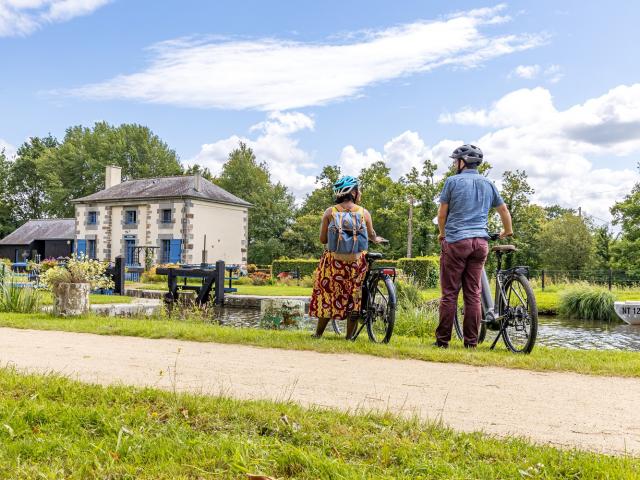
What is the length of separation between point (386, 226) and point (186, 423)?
4358 cm

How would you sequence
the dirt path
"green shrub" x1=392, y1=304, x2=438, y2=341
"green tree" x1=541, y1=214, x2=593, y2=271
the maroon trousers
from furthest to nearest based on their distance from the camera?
1. "green tree" x1=541, y1=214, x2=593, y2=271
2. "green shrub" x1=392, y1=304, x2=438, y2=341
3. the maroon trousers
4. the dirt path

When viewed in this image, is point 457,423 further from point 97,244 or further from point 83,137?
point 83,137

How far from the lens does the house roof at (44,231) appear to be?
46375 mm

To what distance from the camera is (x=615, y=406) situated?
3.62 m

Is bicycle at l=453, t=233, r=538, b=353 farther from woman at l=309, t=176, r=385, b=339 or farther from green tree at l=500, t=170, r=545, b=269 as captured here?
green tree at l=500, t=170, r=545, b=269

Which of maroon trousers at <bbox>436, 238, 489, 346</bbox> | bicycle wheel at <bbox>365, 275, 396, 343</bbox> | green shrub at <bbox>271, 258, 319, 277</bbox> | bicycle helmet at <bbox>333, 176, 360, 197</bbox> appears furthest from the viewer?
green shrub at <bbox>271, 258, 319, 277</bbox>

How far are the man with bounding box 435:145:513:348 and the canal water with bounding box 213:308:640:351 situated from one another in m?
3.58

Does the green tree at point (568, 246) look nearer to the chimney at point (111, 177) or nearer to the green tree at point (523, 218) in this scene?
A: the green tree at point (523, 218)

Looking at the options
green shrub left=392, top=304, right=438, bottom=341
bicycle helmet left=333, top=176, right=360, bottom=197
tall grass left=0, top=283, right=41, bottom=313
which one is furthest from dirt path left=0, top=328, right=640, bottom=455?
tall grass left=0, top=283, right=41, bottom=313

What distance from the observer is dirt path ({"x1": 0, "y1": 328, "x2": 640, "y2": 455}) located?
3191 mm

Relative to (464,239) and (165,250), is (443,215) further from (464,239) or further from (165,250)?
(165,250)

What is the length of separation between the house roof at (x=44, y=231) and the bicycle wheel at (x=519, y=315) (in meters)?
44.3

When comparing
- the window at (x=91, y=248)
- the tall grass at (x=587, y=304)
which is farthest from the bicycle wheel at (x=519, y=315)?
the window at (x=91, y=248)

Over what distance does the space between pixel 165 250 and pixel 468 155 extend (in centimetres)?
3347
